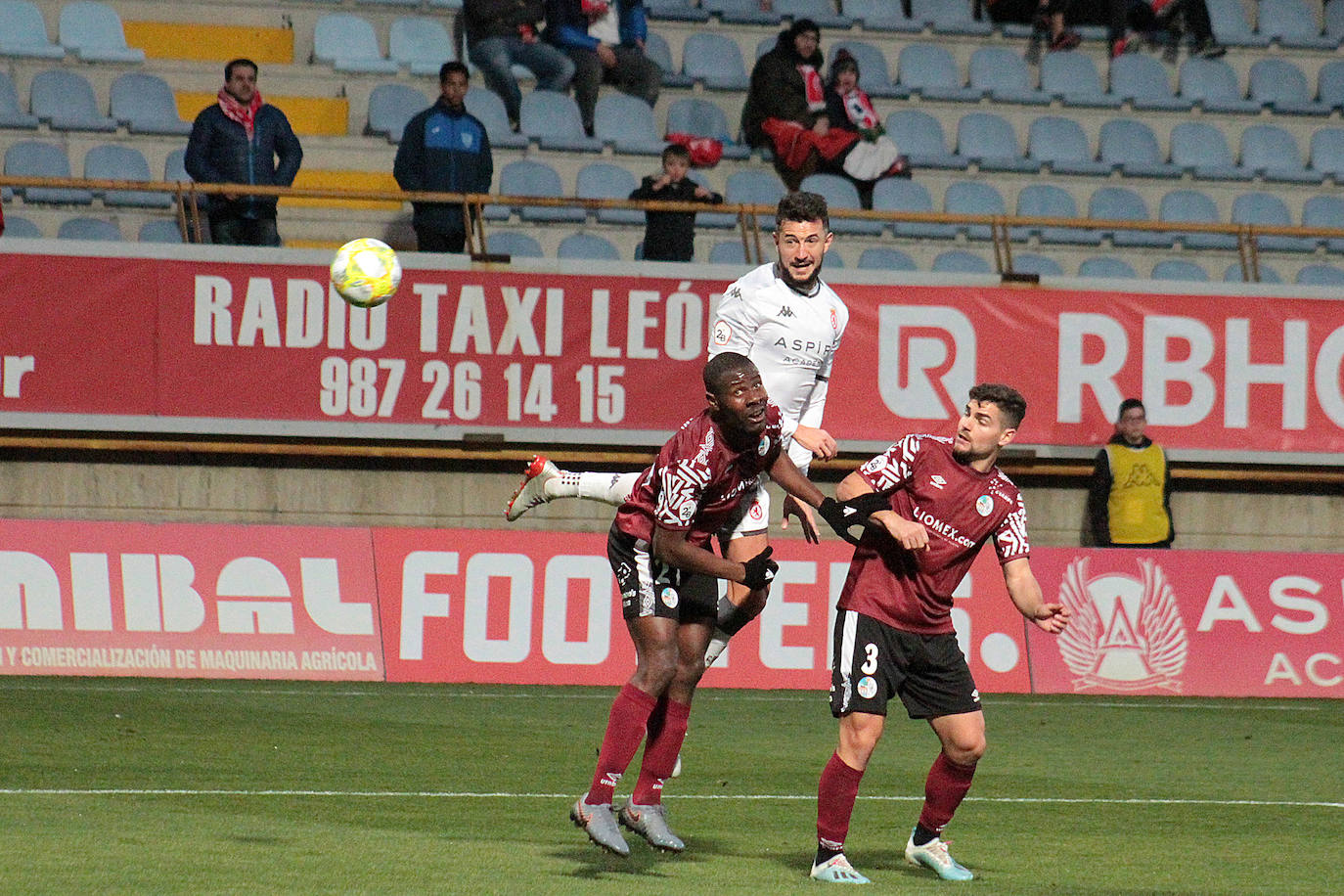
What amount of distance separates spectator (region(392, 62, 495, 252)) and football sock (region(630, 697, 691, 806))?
8470 mm

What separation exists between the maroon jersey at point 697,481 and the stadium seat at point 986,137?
39.6ft

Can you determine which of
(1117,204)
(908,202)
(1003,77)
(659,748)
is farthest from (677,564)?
(1003,77)

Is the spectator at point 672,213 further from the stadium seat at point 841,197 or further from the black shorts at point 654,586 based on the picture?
the black shorts at point 654,586

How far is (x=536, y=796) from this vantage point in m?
8.06

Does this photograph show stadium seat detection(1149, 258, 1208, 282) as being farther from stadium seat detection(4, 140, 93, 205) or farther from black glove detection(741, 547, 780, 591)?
black glove detection(741, 547, 780, 591)

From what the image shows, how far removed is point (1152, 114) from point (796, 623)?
863cm

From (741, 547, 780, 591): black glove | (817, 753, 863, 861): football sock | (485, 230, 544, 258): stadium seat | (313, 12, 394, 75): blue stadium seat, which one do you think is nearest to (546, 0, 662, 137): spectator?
(313, 12, 394, 75): blue stadium seat

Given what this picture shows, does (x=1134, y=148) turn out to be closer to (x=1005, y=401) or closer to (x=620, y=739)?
(x=1005, y=401)

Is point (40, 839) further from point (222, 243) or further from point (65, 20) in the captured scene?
point (65, 20)

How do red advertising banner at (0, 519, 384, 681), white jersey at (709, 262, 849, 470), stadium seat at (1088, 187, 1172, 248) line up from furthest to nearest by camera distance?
stadium seat at (1088, 187, 1172, 248)
red advertising banner at (0, 519, 384, 681)
white jersey at (709, 262, 849, 470)

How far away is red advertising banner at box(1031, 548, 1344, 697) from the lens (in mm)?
13398

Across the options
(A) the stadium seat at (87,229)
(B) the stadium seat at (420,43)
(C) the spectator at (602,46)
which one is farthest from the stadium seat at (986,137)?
(A) the stadium seat at (87,229)

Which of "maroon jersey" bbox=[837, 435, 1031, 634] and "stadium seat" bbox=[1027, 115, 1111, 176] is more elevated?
"stadium seat" bbox=[1027, 115, 1111, 176]

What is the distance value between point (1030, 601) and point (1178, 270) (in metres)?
11.4
